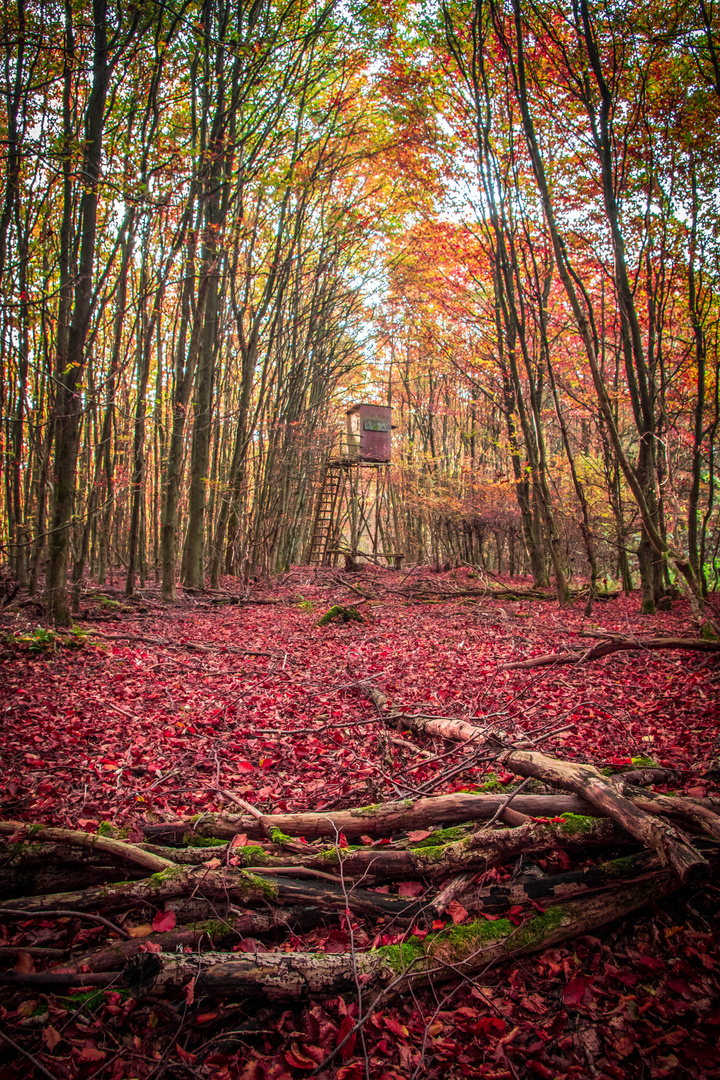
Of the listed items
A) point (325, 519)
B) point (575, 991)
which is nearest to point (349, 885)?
point (575, 991)

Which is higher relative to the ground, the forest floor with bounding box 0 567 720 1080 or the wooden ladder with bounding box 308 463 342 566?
the wooden ladder with bounding box 308 463 342 566

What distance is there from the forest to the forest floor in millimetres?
19

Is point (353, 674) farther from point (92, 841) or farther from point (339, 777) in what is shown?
point (92, 841)

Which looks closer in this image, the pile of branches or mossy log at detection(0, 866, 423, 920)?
the pile of branches

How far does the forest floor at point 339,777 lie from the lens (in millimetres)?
1761

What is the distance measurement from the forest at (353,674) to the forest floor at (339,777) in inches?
0.7

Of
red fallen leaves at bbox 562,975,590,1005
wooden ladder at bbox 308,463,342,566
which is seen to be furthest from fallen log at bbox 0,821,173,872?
wooden ladder at bbox 308,463,342,566

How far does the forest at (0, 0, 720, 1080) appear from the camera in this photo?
75.2 inches

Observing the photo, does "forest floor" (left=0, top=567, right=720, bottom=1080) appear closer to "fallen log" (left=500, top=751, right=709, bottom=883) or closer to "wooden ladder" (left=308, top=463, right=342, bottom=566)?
"fallen log" (left=500, top=751, right=709, bottom=883)

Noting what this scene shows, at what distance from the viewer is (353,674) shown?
5.87 metres

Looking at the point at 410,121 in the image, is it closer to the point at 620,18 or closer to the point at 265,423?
the point at 620,18

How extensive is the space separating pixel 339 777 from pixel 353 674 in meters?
2.31

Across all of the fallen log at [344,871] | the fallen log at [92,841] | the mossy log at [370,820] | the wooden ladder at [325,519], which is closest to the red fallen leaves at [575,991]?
the fallen log at [344,871]

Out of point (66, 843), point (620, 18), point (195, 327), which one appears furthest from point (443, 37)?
point (66, 843)
